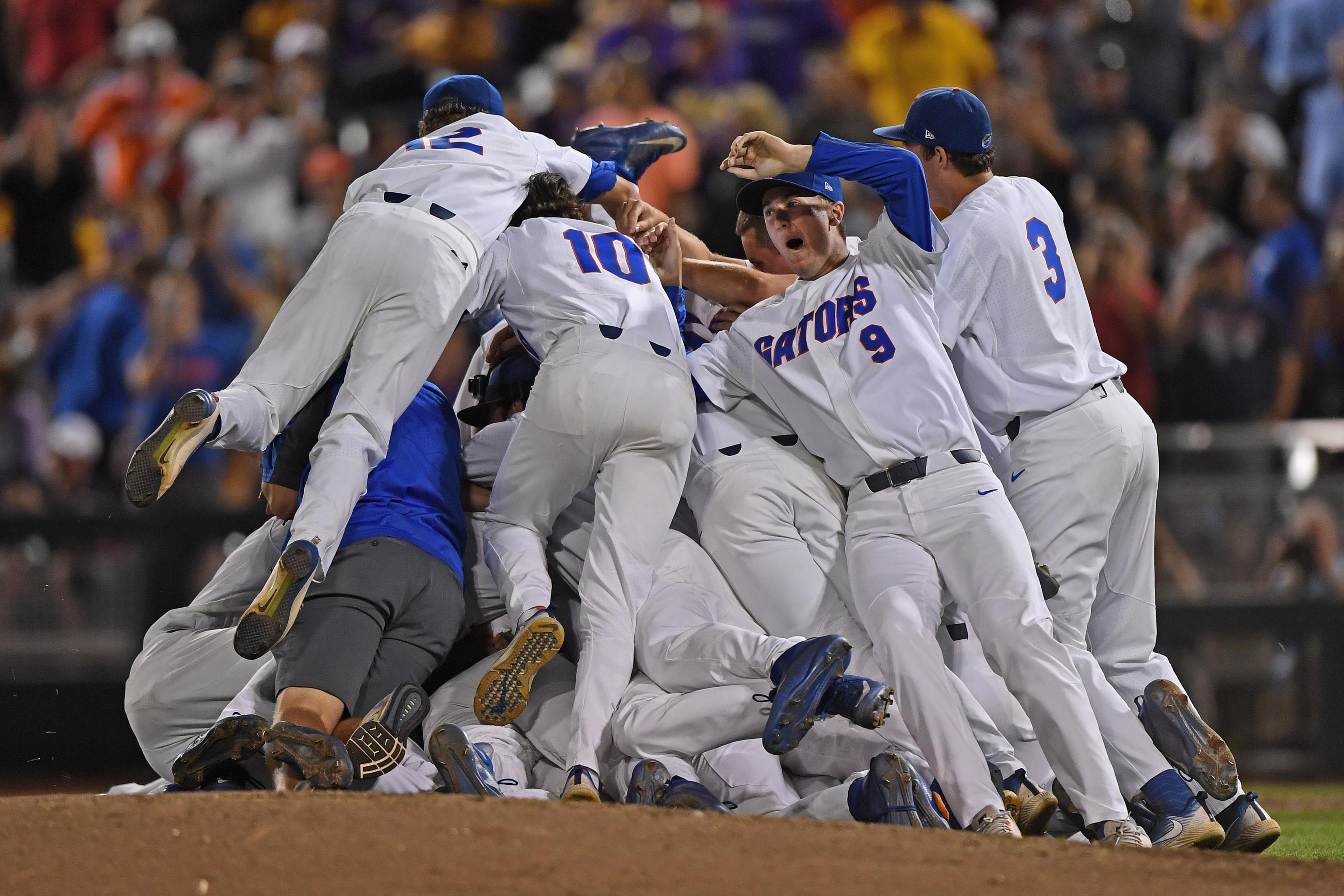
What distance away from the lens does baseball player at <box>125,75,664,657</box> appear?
479 centimetres

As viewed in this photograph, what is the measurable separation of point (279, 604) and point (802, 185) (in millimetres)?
2327

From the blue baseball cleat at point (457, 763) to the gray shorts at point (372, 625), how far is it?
1.11 feet

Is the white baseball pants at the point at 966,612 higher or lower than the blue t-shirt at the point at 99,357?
higher

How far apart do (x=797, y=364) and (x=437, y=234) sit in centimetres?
136

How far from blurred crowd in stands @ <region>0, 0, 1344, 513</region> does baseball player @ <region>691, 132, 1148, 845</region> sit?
442 cm

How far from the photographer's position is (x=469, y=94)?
6.31 meters

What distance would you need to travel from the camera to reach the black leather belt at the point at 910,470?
515cm

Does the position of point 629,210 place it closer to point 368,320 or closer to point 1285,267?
point 368,320

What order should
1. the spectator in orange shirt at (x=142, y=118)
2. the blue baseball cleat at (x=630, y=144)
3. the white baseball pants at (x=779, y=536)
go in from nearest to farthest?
the white baseball pants at (x=779, y=536)
the blue baseball cleat at (x=630, y=144)
the spectator in orange shirt at (x=142, y=118)

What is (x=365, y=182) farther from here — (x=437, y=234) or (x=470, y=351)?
(x=470, y=351)

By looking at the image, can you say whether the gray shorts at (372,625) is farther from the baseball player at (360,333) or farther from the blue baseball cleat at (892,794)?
the blue baseball cleat at (892,794)

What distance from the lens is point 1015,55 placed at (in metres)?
11.7

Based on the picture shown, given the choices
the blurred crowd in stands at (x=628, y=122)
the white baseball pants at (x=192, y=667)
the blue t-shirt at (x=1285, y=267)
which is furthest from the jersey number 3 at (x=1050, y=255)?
the blue t-shirt at (x=1285, y=267)

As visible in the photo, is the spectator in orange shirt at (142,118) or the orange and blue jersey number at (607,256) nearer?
the orange and blue jersey number at (607,256)
